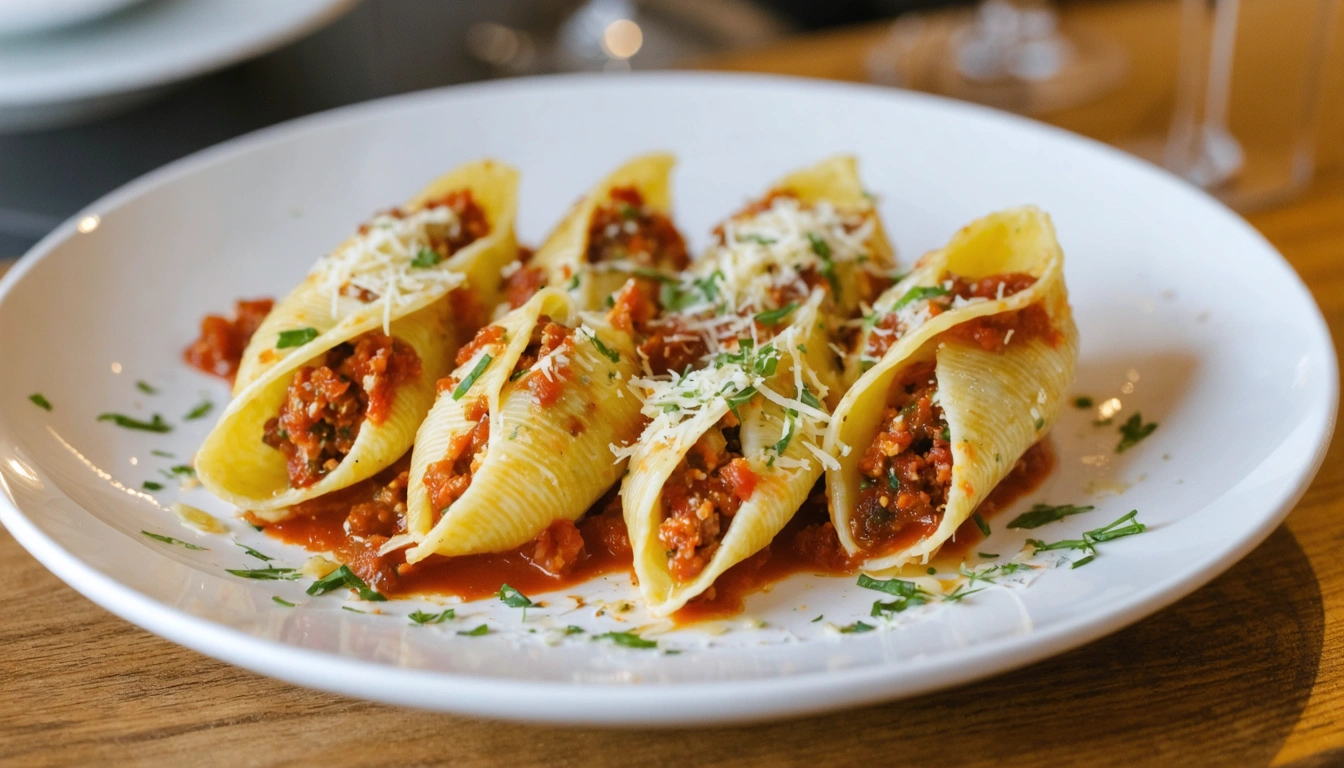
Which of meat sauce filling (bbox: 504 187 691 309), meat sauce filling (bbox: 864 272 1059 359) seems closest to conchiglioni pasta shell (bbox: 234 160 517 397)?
meat sauce filling (bbox: 504 187 691 309)

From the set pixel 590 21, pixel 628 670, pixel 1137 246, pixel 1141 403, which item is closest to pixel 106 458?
pixel 628 670

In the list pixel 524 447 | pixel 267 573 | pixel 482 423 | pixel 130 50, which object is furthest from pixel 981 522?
pixel 130 50

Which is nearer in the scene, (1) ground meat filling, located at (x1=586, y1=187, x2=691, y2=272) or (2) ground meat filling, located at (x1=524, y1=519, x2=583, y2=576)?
(2) ground meat filling, located at (x1=524, y1=519, x2=583, y2=576)

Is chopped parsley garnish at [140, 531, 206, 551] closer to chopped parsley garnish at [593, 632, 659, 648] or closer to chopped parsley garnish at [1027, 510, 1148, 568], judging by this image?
chopped parsley garnish at [593, 632, 659, 648]

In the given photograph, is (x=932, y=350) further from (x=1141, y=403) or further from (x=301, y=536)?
(x=301, y=536)

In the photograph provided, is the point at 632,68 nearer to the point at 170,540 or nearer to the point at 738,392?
the point at 738,392

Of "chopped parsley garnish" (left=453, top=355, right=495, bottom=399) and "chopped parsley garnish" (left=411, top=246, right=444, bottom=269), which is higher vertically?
"chopped parsley garnish" (left=411, top=246, right=444, bottom=269)
